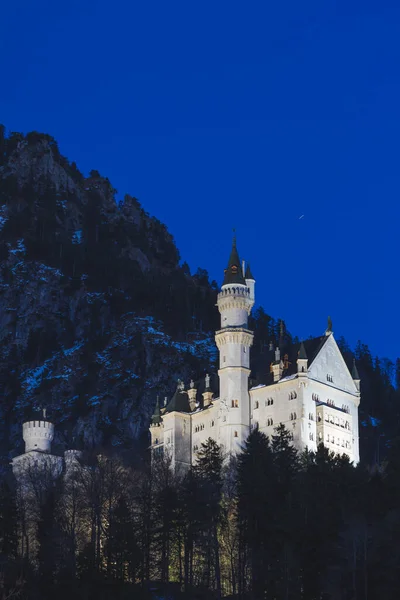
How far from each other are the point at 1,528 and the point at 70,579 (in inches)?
264

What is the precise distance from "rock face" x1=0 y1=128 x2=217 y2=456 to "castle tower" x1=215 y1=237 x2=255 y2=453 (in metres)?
40.7

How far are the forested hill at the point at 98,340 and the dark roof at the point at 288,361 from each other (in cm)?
3382

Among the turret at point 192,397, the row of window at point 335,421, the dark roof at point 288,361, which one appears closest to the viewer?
the row of window at point 335,421

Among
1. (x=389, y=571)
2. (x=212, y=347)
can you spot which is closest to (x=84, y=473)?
(x=389, y=571)

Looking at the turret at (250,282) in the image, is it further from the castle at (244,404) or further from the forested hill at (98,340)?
the forested hill at (98,340)

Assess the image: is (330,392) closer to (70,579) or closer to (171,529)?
(171,529)

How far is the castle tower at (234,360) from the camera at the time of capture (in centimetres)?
10656

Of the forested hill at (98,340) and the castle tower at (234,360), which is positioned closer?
the castle tower at (234,360)

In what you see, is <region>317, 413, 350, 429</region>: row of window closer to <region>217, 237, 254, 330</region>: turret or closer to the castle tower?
the castle tower

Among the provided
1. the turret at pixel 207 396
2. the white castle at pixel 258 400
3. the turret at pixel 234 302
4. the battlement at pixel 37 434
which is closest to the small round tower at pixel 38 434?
the battlement at pixel 37 434

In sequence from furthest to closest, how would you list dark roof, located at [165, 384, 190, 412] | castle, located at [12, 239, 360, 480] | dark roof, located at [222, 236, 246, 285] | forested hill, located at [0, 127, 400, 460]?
forested hill, located at [0, 127, 400, 460], dark roof, located at [165, 384, 190, 412], dark roof, located at [222, 236, 246, 285], castle, located at [12, 239, 360, 480]

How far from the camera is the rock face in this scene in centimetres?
15538

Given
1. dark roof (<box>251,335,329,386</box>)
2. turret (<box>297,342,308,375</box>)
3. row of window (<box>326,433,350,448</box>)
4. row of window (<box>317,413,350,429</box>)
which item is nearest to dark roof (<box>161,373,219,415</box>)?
dark roof (<box>251,335,329,386</box>)

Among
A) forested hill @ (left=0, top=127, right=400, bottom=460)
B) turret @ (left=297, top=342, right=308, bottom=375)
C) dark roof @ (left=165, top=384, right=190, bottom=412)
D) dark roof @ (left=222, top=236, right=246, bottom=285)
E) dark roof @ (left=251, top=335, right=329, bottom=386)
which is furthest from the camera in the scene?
forested hill @ (left=0, top=127, right=400, bottom=460)
